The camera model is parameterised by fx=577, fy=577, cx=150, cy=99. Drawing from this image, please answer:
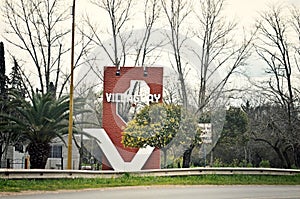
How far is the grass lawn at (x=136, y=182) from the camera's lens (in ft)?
69.1

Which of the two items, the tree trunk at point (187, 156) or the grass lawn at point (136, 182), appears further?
the tree trunk at point (187, 156)

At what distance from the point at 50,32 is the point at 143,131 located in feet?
42.8

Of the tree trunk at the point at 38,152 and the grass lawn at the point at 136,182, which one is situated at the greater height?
the tree trunk at the point at 38,152

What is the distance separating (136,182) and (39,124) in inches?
297

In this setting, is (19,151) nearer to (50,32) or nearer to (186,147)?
(50,32)

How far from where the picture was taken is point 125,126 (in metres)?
36.8

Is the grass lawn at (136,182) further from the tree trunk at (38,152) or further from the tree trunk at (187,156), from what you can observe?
the tree trunk at (187,156)

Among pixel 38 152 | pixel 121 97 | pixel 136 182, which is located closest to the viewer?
Result: pixel 136 182

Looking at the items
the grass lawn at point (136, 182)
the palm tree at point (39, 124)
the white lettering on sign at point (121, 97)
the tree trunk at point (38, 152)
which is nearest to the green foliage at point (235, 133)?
the white lettering on sign at point (121, 97)

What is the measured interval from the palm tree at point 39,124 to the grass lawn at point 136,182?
5.37m

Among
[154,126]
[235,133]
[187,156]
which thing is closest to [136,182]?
[154,126]

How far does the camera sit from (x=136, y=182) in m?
25.3

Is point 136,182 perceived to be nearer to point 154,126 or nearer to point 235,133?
point 154,126

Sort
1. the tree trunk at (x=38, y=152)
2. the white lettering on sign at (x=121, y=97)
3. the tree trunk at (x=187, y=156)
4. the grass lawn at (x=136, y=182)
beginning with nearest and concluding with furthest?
the grass lawn at (x=136, y=182) < the tree trunk at (x=38, y=152) < the white lettering on sign at (x=121, y=97) < the tree trunk at (x=187, y=156)
